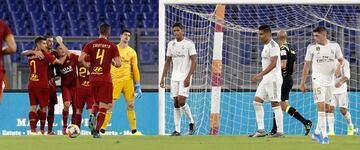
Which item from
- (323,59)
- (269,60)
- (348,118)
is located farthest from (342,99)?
(323,59)

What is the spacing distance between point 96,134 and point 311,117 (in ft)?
20.2

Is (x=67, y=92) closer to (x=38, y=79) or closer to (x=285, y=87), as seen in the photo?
(x=38, y=79)

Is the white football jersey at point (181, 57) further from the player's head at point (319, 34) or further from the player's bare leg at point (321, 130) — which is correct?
the player's bare leg at point (321, 130)

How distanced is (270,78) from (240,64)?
4916 millimetres

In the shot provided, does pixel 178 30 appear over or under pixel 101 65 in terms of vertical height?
over

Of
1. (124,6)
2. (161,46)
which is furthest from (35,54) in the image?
(124,6)

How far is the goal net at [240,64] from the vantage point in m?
18.5

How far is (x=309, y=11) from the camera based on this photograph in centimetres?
1844

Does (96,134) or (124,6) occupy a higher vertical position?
(124,6)

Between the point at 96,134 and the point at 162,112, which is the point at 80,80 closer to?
the point at 162,112

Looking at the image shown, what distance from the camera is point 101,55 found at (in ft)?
45.5

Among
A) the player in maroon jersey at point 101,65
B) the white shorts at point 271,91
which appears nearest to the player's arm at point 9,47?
the player in maroon jersey at point 101,65

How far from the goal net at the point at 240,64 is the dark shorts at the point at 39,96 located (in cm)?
258

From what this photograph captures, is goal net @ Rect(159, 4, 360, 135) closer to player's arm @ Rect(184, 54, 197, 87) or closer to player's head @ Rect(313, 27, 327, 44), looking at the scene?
player's arm @ Rect(184, 54, 197, 87)
